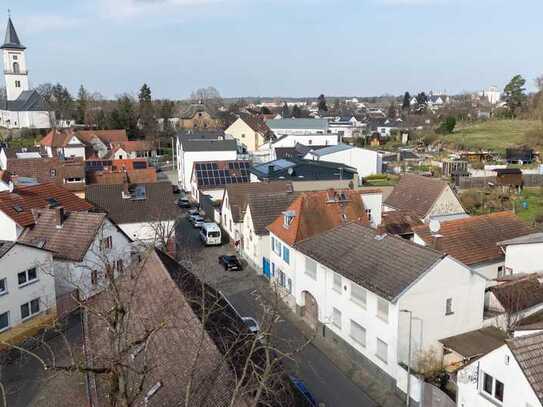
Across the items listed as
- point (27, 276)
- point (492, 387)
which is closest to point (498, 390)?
point (492, 387)

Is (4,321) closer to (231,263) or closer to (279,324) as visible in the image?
(279,324)

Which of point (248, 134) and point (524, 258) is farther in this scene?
point (248, 134)

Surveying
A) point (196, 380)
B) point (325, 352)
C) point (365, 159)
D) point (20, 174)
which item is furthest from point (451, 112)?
point (196, 380)

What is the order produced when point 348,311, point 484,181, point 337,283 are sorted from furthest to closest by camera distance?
point 484,181 → point 337,283 → point 348,311

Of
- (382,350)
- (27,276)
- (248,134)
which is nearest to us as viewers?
(382,350)

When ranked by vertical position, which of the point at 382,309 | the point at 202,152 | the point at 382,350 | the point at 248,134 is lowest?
the point at 382,350

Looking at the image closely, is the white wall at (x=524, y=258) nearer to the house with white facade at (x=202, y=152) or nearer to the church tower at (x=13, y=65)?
the house with white facade at (x=202, y=152)

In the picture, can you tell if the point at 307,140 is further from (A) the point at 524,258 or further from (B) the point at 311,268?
(B) the point at 311,268

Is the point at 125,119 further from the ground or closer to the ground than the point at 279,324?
further from the ground
